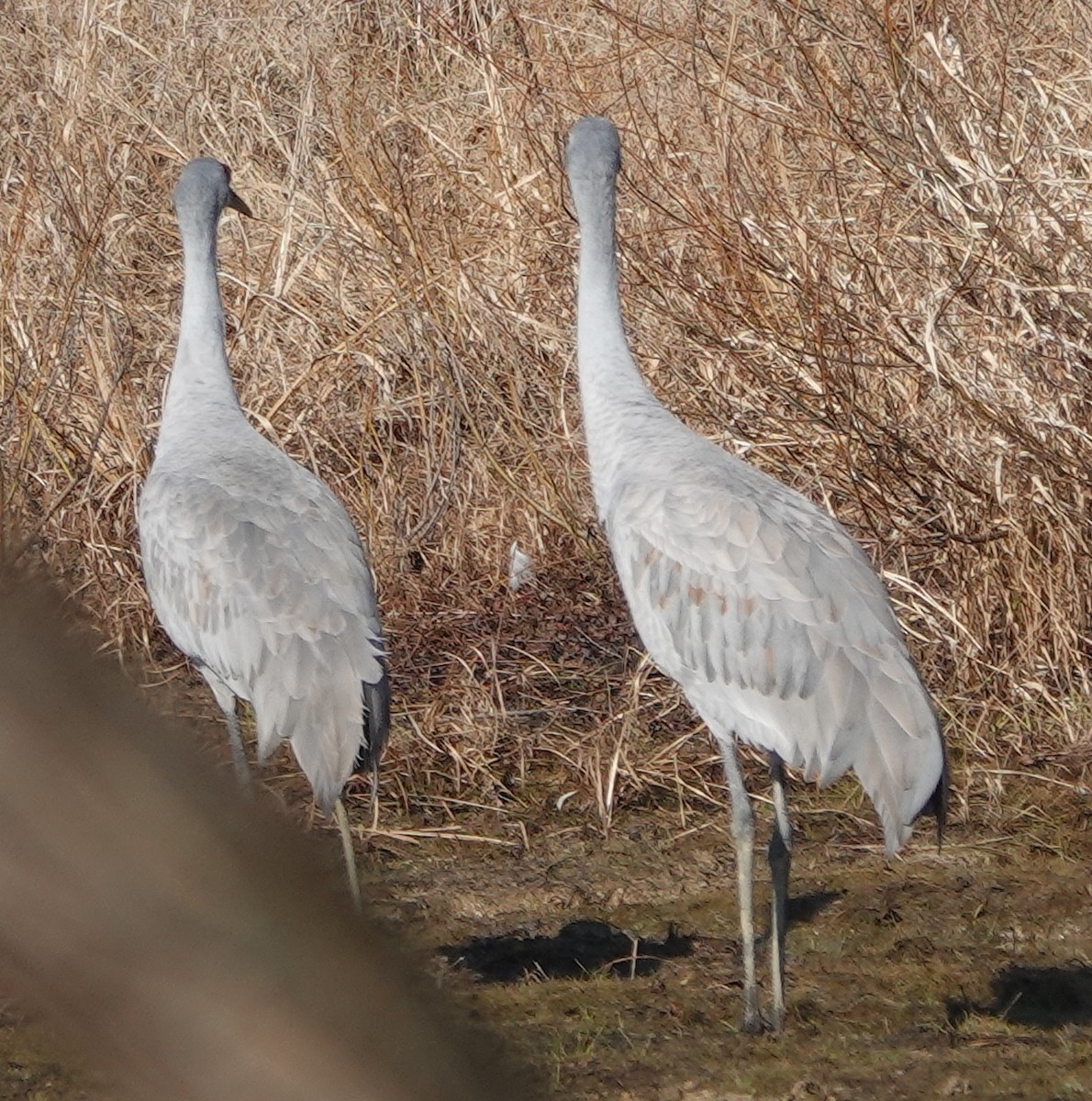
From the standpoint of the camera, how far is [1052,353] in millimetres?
4664

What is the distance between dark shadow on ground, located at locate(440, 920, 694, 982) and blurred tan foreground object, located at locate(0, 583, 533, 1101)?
3392mm

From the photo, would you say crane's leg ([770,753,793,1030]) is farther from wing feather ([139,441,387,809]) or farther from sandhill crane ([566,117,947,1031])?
wing feather ([139,441,387,809])

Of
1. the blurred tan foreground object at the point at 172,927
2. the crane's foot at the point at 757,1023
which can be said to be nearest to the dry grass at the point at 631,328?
the crane's foot at the point at 757,1023

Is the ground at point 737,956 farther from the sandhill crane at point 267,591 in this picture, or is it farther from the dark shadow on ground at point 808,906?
the sandhill crane at point 267,591

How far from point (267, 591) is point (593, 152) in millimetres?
1313

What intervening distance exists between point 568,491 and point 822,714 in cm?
228

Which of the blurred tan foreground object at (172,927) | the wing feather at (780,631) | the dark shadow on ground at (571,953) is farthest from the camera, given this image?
the dark shadow on ground at (571,953)

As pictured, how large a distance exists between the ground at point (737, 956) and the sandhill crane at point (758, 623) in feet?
0.78

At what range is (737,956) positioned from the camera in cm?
404

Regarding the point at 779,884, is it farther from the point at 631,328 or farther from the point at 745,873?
the point at 631,328

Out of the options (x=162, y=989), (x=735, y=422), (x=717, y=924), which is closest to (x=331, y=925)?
(x=162, y=989)

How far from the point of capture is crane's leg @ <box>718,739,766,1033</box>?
11.9 feet

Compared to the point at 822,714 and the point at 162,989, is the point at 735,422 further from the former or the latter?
the point at 162,989

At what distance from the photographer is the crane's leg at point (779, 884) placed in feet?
11.9
